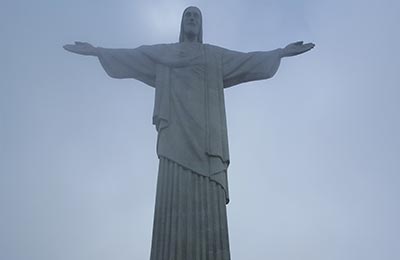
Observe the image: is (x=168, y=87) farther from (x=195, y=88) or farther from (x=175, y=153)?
(x=175, y=153)

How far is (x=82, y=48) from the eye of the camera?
14.1m

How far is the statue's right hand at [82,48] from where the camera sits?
45.7 feet

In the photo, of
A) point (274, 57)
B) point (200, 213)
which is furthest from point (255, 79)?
point (200, 213)

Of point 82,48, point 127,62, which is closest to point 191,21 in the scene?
point 127,62

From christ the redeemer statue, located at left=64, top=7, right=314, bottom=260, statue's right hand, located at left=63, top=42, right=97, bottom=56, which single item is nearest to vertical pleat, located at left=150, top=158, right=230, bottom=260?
christ the redeemer statue, located at left=64, top=7, right=314, bottom=260

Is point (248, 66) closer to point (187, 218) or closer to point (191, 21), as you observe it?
point (191, 21)

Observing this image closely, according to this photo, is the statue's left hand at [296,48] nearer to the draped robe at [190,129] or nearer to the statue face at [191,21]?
the draped robe at [190,129]

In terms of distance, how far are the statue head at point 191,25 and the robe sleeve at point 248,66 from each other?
89 cm

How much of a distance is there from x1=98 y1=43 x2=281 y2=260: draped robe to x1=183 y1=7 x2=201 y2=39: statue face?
1.30 ft

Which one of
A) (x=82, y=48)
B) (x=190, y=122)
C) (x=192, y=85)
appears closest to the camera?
(x=190, y=122)

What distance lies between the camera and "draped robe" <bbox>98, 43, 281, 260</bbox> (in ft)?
37.8

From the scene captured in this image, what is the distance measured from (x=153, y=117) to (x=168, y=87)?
0.94m

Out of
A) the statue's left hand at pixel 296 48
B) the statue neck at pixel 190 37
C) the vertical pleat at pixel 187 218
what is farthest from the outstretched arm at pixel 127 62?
the statue's left hand at pixel 296 48

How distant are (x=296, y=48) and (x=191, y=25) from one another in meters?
2.82
